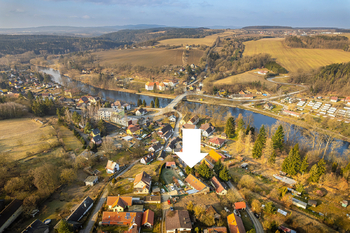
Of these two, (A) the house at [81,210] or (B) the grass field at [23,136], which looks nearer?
(A) the house at [81,210]

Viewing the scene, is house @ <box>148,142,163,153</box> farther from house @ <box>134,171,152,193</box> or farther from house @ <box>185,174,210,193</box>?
house @ <box>185,174,210,193</box>

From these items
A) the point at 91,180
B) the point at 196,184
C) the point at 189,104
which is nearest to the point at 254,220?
the point at 196,184

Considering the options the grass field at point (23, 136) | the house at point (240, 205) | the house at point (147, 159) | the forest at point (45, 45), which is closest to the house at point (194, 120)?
the house at point (147, 159)

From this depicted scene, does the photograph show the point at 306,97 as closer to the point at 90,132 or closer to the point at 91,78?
the point at 90,132

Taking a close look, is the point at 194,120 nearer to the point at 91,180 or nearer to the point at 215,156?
the point at 215,156

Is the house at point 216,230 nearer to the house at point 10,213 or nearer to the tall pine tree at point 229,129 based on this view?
the house at point 10,213

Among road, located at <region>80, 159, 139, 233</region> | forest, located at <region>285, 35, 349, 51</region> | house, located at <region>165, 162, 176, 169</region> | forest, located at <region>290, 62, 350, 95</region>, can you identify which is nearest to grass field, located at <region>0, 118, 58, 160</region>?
road, located at <region>80, 159, 139, 233</region>

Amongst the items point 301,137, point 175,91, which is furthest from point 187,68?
point 301,137
